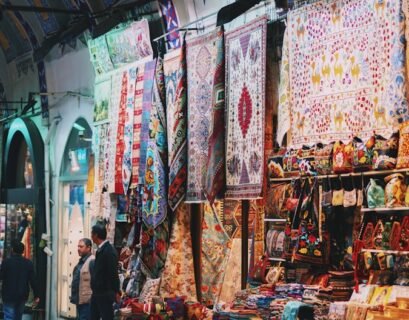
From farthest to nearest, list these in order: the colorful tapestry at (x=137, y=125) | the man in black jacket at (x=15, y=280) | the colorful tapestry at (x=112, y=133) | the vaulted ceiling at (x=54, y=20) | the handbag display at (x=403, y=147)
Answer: the man in black jacket at (x=15, y=280) < the vaulted ceiling at (x=54, y=20) < the colorful tapestry at (x=112, y=133) < the colorful tapestry at (x=137, y=125) < the handbag display at (x=403, y=147)

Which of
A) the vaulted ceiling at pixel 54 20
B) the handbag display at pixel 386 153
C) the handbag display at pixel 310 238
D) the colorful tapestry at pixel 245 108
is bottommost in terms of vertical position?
the handbag display at pixel 310 238

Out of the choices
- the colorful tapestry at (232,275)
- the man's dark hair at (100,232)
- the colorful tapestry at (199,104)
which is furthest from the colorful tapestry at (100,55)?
the colorful tapestry at (232,275)

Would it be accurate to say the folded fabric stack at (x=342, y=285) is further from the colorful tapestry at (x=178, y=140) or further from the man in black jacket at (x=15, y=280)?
the man in black jacket at (x=15, y=280)

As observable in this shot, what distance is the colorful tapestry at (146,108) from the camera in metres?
10.4

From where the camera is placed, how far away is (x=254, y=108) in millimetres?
8367

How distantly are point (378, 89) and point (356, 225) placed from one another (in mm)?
1043

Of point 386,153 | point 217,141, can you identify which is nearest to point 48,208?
point 217,141

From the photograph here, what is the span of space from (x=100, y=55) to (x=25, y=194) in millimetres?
4526

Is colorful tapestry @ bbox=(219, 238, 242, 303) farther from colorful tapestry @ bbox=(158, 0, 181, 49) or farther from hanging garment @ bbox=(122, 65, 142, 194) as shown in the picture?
colorful tapestry @ bbox=(158, 0, 181, 49)

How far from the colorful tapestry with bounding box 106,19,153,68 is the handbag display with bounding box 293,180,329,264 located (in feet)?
12.5

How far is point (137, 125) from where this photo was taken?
10672 millimetres

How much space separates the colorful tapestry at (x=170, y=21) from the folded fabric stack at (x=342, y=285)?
12.9ft

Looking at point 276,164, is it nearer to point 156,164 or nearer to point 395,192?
point 395,192

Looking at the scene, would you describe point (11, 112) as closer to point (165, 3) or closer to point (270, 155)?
point (165, 3)
